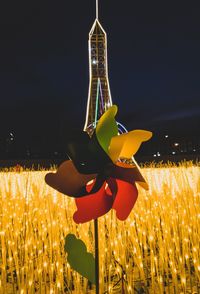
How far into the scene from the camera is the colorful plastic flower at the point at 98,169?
890mm

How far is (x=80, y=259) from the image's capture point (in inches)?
35.2

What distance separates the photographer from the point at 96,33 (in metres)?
3.00

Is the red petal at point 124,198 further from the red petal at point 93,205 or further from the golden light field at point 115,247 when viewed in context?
the golden light field at point 115,247

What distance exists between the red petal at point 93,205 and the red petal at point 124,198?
0.10 feet

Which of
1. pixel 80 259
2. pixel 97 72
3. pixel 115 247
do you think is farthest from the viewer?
pixel 97 72

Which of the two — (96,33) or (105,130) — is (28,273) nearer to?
(105,130)

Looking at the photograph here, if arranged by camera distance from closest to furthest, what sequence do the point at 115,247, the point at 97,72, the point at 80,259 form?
A: the point at 80,259 < the point at 115,247 < the point at 97,72

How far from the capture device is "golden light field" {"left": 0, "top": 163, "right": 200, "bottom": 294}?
4.89 feet

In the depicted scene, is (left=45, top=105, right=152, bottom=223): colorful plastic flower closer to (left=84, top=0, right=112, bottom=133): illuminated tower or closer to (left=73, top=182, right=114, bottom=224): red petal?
(left=73, top=182, right=114, bottom=224): red petal

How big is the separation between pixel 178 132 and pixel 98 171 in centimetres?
1584

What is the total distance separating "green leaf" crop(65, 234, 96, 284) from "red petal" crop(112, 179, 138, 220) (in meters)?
0.13

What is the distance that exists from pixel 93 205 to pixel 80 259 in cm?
12

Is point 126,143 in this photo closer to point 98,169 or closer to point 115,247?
point 98,169

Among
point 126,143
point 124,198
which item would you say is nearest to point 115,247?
point 124,198
